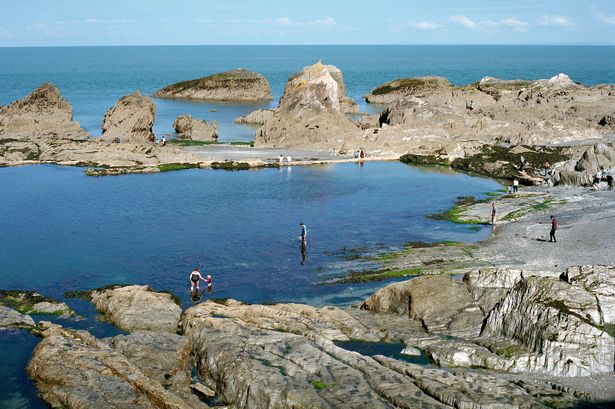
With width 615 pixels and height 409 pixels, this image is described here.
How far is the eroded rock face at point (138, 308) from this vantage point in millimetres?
34281

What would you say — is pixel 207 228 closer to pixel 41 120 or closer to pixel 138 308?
pixel 138 308

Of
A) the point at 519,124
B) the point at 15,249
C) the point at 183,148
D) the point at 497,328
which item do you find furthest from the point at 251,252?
the point at 519,124

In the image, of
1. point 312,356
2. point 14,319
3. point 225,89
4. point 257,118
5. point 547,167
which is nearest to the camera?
point 312,356

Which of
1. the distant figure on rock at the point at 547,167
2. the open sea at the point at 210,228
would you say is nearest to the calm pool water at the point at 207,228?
the open sea at the point at 210,228

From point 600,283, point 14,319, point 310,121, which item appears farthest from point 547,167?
point 14,319

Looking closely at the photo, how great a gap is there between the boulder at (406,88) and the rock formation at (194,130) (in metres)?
65.0

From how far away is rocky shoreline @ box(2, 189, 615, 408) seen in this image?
25.0 meters

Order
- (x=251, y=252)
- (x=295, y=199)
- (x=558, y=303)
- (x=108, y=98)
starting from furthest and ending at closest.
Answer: (x=108, y=98) < (x=295, y=199) < (x=251, y=252) < (x=558, y=303)

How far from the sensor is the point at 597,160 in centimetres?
6900

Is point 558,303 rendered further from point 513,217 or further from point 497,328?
point 513,217

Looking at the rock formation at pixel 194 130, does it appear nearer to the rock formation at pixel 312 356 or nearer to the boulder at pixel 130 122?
the boulder at pixel 130 122

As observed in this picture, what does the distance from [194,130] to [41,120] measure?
893 inches

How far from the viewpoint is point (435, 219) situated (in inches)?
2260

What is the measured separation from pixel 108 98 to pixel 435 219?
Answer: 424 ft
